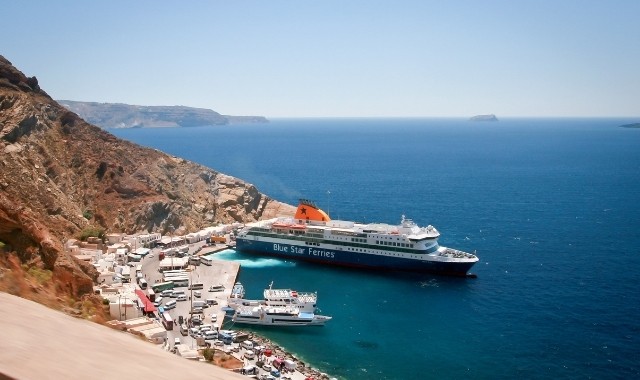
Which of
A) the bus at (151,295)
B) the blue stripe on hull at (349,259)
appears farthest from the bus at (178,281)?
the blue stripe on hull at (349,259)

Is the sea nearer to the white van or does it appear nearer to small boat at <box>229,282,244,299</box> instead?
small boat at <box>229,282,244,299</box>


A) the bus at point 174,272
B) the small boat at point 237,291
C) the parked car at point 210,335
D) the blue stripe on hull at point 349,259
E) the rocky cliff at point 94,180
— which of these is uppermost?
the rocky cliff at point 94,180

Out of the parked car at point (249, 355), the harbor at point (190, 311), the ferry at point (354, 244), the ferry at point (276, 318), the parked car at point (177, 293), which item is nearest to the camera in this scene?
the harbor at point (190, 311)

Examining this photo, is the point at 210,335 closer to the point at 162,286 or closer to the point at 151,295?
the point at 151,295

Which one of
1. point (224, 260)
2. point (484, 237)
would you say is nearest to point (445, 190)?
point (484, 237)

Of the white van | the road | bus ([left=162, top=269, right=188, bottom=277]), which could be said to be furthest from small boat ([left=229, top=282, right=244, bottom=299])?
bus ([left=162, top=269, right=188, bottom=277])

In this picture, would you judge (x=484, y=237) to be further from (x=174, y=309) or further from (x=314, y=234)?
(x=174, y=309)

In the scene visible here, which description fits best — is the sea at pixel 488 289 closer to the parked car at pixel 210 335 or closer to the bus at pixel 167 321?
the parked car at pixel 210 335
